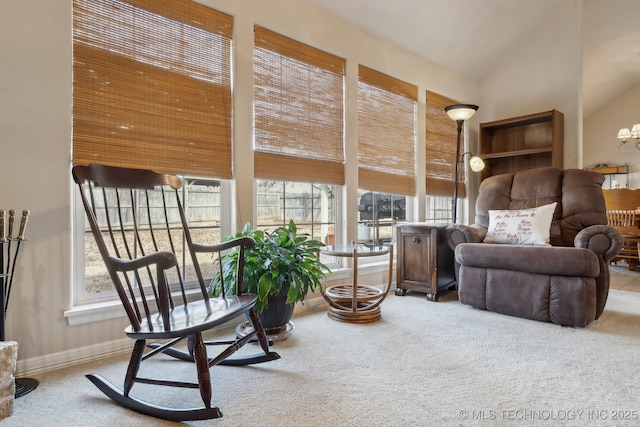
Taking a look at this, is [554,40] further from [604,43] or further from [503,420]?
[503,420]

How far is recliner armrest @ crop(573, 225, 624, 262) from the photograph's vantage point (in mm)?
2493

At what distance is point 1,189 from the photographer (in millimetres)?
1812

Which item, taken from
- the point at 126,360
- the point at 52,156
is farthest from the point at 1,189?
the point at 126,360

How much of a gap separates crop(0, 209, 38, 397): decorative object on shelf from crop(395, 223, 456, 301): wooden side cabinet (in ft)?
9.05

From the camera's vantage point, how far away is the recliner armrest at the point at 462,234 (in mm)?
3131

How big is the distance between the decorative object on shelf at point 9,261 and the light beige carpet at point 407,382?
0.07 m

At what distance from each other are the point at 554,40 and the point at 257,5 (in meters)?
3.52

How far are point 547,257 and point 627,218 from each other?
3312 millimetres

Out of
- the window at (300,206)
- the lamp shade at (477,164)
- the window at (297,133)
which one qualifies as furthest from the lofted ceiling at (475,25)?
the window at (300,206)

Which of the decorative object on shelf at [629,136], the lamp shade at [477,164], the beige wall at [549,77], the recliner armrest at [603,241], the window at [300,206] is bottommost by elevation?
the recliner armrest at [603,241]

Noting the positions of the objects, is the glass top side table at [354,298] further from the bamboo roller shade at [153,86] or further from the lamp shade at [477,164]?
the lamp shade at [477,164]

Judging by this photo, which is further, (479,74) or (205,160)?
(479,74)

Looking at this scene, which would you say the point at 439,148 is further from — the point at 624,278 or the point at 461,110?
the point at 624,278

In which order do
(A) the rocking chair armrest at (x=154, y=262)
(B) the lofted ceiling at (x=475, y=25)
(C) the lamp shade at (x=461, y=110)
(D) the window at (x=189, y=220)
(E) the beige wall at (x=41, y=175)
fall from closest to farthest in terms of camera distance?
(A) the rocking chair armrest at (x=154, y=262) < (E) the beige wall at (x=41, y=175) < (D) the window at (x=189, y=220) < (B) the lofted ceiling at (x=475, y=25) < (C) the lamp shade at (x=461, y=110)
